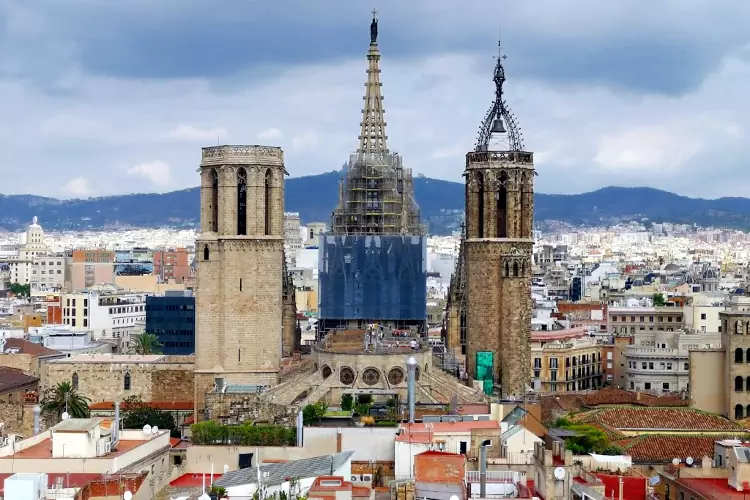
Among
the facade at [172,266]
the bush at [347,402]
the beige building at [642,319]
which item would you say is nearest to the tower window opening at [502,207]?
the bush at [347,402]

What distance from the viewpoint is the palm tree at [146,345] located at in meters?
81.6

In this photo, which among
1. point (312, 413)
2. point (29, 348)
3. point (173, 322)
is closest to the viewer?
point (312, 413)

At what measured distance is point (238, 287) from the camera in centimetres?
5772

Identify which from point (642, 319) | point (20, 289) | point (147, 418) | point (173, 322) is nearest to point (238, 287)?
point (147, 418)

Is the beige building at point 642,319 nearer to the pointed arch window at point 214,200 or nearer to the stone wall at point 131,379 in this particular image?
the stone wall at point 131,379

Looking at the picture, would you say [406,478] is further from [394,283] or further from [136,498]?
[394,283]

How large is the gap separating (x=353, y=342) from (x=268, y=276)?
14.8 feet

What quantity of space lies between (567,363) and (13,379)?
30.7 metres

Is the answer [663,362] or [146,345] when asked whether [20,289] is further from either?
[663,362]

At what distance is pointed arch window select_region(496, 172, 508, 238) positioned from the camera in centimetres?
6228

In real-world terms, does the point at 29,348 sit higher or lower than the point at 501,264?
lower

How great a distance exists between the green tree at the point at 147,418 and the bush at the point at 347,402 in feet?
18.6

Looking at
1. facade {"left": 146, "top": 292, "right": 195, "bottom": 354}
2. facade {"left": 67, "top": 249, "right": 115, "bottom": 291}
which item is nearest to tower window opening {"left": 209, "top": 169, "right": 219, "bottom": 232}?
facade {"left": 146, "top": 292, "right": 195, "bottom": 354}

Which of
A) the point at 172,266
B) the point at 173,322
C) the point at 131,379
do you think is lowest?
the point at 131,379
